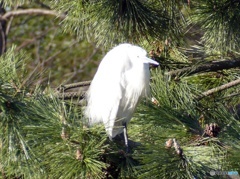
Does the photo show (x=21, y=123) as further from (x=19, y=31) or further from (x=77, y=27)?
(x=19, y=31)

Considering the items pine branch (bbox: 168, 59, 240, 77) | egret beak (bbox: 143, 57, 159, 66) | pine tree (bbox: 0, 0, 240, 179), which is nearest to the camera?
pine tree (bbox: 0, 0, 240, 179)

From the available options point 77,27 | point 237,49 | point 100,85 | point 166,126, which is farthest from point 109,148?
point 237,49

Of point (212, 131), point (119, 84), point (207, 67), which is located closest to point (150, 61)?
point (119, 84)

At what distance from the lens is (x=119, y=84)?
1597 mm

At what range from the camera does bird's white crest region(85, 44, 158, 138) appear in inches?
62.1

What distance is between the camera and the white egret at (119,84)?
1577 millimetres

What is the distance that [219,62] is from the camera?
1720mm

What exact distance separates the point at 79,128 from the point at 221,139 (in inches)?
9.6

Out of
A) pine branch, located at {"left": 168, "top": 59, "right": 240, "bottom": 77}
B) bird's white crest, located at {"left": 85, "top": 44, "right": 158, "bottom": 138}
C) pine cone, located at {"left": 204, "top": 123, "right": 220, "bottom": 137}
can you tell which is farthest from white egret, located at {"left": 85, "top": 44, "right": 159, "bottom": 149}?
pine cone, located at {"left": 204, "top": 123, "right": 220, "bottom": 137}

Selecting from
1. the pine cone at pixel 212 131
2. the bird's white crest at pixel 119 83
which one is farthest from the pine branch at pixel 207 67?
the pine cone at pixel 212 131

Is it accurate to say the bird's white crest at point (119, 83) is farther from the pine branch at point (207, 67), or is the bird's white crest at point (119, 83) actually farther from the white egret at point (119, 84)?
the pine branch at point (207, 67)

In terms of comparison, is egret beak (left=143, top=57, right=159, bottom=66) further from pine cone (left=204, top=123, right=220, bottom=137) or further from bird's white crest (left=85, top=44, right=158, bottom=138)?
pine cone (left=204, top=123, right=220, bottom=137)

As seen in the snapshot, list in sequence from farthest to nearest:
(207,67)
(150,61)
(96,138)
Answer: (207,67)
(150,61)
(96,138)

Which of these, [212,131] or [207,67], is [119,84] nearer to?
[207,67]
